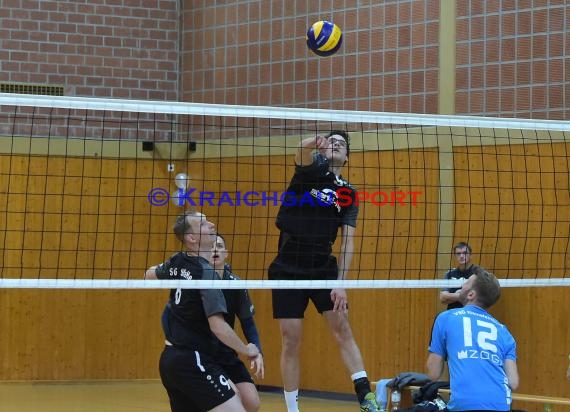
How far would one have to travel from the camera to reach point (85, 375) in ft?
43.4

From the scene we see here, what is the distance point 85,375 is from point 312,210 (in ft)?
20.6

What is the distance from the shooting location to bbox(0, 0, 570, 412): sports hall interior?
1073 cm

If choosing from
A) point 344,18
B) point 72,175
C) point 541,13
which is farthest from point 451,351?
point 72,175

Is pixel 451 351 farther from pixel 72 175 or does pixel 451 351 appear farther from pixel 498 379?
pixel 72 175

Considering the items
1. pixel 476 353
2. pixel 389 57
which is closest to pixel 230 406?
pixel 476 353

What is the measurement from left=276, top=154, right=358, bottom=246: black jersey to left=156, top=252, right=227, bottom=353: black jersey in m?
1.29

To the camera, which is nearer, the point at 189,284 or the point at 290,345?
the point at 189,284

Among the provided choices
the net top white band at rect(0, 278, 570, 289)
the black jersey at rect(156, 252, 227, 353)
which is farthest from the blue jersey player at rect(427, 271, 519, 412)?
the black jersey at rect(156, 252, 227, 353)

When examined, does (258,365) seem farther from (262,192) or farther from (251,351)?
(262,192)

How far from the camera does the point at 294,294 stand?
7.76 m

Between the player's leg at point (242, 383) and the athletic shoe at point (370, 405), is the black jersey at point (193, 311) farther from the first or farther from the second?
the athletic shoe at point (370, 405)

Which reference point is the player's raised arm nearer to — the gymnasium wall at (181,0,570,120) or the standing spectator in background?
the standing spectator in background

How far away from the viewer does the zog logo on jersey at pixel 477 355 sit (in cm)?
595

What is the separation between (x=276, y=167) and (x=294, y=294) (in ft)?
16.3
